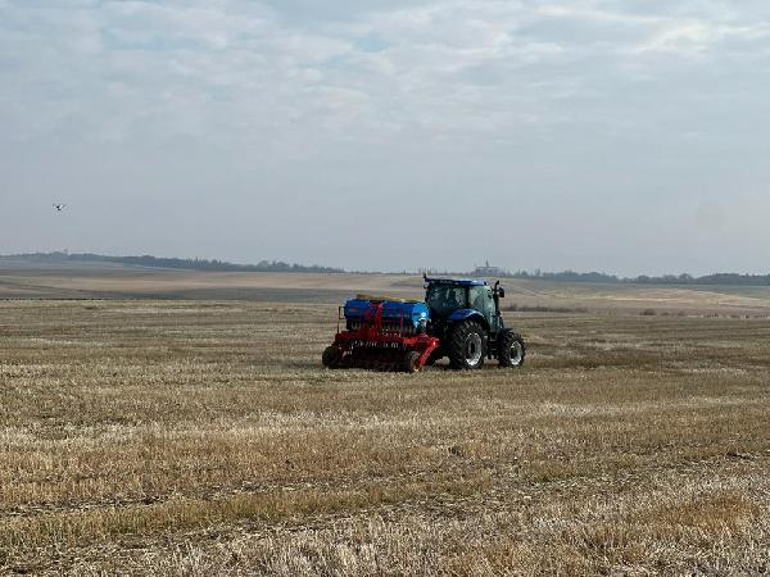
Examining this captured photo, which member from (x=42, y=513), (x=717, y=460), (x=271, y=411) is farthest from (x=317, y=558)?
(x=271, y=411)

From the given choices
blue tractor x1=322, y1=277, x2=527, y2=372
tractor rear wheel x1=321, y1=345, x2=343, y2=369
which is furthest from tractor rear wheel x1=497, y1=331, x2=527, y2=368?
tractor rear wheel x1=321, y1=345, x2=343, y2=369

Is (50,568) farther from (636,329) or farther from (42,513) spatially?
(636,329)

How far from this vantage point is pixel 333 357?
22375 millimetres

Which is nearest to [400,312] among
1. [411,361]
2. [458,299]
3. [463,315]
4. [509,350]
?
[411,361]

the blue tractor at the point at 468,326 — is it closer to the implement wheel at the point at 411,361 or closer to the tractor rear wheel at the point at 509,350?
→ the tractor rear wheel at the point at 509,350

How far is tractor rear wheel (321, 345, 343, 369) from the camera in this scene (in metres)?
22.4

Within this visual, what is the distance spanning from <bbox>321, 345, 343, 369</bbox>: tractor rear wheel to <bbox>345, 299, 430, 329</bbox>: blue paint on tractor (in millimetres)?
892

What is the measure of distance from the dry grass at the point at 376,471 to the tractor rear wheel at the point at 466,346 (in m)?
0.57

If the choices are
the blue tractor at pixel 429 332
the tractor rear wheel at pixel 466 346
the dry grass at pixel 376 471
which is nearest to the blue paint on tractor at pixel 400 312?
the blue tractor at pixel 429 332

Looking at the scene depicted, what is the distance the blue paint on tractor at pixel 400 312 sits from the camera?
71.6ft

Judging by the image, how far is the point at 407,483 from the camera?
31.0 ft

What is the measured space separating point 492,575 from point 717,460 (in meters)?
6.04

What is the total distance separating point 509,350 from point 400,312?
11.8 ft

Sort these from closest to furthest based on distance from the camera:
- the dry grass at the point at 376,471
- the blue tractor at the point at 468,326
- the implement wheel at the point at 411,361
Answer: the dry grass at the point at 376,471 → the implement wheel at the point at 411,361 → the blue tractor at the point at 468,326
